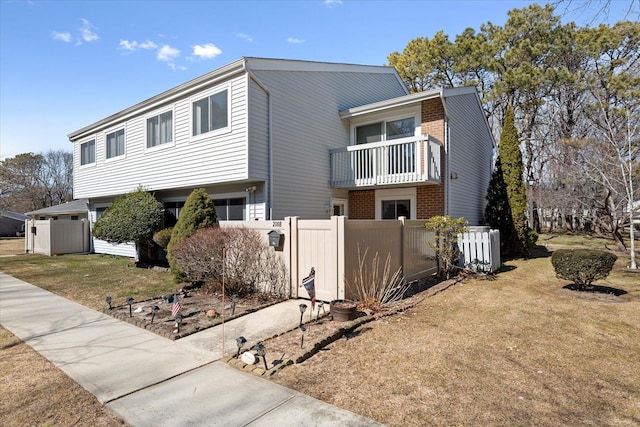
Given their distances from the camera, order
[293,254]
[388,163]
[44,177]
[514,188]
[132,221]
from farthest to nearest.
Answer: [44,177] < [514,188] < [132,221] < [388,163] < [293,254]

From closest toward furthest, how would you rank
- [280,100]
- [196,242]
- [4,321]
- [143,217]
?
[4,321] < [196,242] < [280,100] < [143,217]

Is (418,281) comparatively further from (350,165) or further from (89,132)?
(89,132)

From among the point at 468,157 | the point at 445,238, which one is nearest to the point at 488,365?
the point at 445,238

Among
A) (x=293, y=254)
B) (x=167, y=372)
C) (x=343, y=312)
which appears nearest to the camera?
(x=167, y=372)

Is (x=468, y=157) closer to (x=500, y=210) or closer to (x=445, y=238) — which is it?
(x=500, y=210)

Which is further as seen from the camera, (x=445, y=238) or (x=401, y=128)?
(x=401, y=128)

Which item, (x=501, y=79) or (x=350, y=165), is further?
(x=501, y=79)

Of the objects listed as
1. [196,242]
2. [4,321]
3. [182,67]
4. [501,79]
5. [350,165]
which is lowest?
[4,321]

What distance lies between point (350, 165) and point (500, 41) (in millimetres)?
19088

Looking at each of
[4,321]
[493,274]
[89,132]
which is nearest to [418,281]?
[493,274]

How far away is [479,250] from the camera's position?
32.2 feet

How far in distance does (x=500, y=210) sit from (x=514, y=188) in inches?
38.2

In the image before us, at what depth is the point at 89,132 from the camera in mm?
16547

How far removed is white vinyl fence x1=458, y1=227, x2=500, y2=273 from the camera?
9683 millimetres
